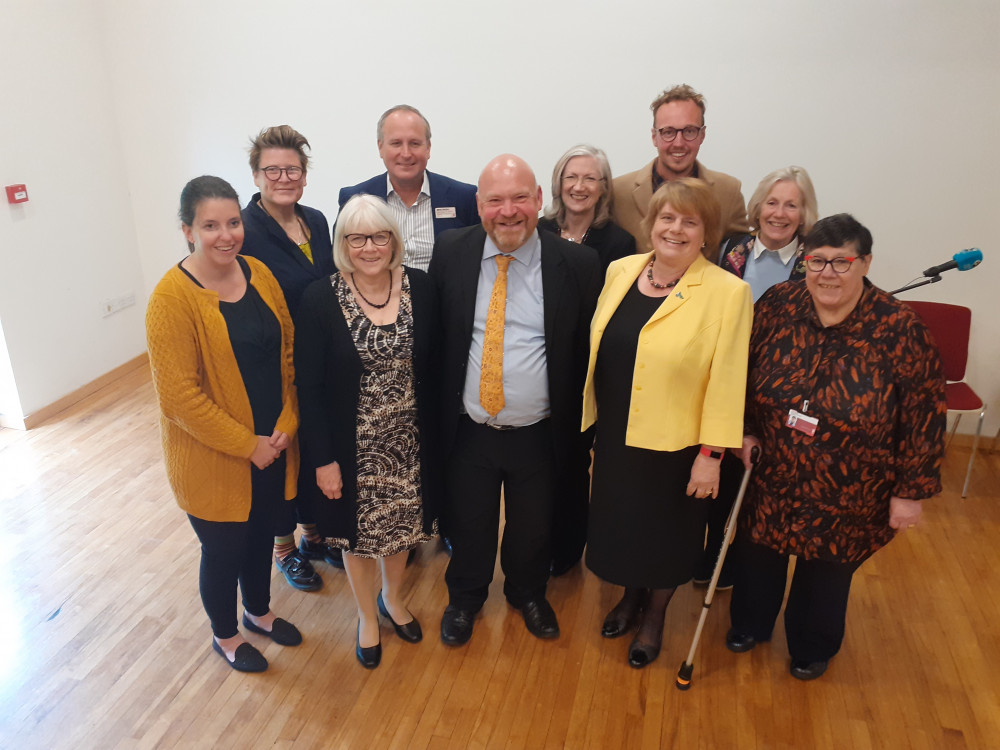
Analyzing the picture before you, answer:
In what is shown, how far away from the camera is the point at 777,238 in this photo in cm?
264

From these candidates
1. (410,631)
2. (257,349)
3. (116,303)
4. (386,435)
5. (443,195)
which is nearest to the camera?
(257,349)

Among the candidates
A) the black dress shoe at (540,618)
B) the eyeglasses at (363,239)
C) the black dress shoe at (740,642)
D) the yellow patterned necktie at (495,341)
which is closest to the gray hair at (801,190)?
the yellow patterned necktie at (495,341)

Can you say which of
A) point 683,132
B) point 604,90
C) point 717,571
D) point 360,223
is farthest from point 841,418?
point 604,90

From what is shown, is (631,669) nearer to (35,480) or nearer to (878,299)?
(878,299)

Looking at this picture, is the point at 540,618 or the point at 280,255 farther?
the point at 540,618

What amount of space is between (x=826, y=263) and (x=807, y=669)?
1.57 meters

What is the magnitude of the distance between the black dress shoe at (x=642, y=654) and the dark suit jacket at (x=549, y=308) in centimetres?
89

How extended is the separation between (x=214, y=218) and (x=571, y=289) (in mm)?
1172

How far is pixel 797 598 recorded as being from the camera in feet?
8.61

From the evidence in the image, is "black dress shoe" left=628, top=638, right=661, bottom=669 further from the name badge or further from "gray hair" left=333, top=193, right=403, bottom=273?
"gray hair" left=333, top=193, right=403, bottom=273

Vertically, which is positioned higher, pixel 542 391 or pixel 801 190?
pixel 801 190

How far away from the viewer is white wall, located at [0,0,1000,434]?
386 cm

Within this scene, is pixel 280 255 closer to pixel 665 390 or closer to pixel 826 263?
pixel 665 390

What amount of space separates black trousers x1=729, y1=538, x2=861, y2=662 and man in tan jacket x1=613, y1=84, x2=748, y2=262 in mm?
1330
